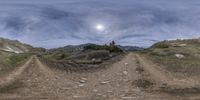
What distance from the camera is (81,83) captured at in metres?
30.9

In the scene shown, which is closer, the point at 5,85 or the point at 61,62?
the point at 5,85

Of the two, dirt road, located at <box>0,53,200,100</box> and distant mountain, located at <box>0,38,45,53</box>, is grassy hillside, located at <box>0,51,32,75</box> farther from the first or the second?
distant mountain, located at <box>0,38,45,53</box>

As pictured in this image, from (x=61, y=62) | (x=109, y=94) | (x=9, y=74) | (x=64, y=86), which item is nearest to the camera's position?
(x=109, y=94)

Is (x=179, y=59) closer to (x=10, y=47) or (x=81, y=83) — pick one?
(x=81, y=83)

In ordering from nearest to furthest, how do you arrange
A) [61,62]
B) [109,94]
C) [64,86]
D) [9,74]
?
[109,94] < [64,86] < [9,74] < [61,62]

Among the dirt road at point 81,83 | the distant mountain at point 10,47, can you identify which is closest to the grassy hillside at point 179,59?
the dirt road at point 81,83

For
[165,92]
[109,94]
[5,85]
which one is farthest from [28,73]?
[165,92]

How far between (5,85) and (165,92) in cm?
944

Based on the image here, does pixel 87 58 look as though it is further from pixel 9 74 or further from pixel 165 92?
pixel 165 92

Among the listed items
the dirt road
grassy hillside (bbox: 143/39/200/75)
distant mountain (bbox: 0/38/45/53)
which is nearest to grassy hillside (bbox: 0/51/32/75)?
the dirt road

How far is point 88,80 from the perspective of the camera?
3177 centimetres

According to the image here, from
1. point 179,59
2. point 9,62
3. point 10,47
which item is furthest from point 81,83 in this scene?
point 10,47

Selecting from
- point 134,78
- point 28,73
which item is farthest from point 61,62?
point 134,78

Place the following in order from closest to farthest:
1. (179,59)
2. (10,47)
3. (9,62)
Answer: (9,62)
(179,59)
(10,47)
